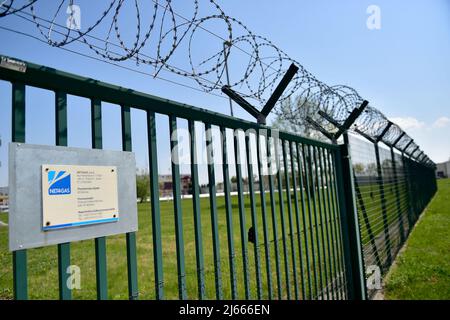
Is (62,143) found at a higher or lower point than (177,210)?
higher

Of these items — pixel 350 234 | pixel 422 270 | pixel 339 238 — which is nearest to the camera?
pixel 339 238

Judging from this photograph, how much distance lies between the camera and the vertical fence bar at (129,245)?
1514 mm

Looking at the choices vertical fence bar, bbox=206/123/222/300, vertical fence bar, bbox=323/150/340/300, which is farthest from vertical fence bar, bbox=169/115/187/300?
vertical fence bar, bbox=323/150/340/300

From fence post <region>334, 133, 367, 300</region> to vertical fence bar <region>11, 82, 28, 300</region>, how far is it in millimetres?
3572

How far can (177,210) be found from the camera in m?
1.76

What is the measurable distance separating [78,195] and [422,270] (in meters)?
5.88

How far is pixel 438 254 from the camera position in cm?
635

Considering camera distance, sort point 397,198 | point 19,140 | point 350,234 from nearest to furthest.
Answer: point 19,140, point 350,234, point 397,198

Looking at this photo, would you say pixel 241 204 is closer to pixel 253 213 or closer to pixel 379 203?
pixel 253 213

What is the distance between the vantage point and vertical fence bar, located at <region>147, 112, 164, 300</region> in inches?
64.3

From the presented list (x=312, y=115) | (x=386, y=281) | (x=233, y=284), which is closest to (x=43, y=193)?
(x=233, y=284)

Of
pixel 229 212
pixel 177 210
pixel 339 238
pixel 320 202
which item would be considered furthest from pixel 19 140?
pixel 339 238

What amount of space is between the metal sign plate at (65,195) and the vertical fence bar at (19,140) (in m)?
0.03
